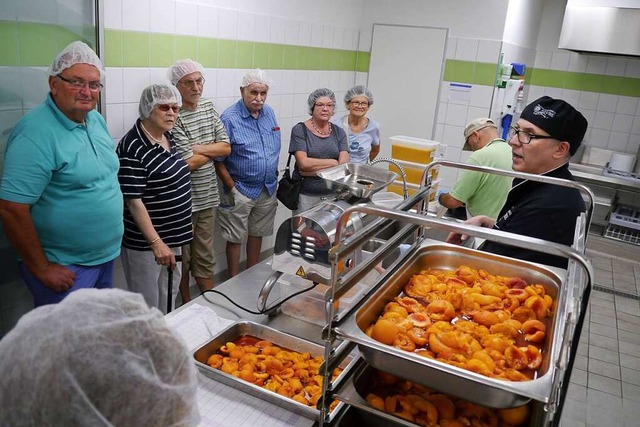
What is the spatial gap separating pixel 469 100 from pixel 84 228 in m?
3.97

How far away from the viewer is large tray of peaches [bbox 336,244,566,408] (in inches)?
42.9

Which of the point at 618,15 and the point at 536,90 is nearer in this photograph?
the point at 618,15

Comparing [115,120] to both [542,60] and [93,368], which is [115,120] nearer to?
[93,368]

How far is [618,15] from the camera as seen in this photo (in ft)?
16.8

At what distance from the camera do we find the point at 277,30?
3979 mm

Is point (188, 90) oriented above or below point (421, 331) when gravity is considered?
above

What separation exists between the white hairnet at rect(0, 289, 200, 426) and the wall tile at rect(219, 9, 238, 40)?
9.96 feet

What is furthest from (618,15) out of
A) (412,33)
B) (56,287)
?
(56,287)

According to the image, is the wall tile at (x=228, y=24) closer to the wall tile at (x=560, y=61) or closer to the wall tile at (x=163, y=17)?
the wall tile at (x=163, y=17)

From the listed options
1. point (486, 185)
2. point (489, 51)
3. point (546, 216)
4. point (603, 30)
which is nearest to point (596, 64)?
point (603, 30)

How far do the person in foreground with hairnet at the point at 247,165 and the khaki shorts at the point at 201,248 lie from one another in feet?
0.84

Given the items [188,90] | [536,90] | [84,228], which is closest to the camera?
[84,228]

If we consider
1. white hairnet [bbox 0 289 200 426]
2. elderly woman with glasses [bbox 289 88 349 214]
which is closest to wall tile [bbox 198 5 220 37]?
elderly woman with glasses [bbox 289 88 349 214]

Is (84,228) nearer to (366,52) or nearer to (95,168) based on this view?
(95,168)
